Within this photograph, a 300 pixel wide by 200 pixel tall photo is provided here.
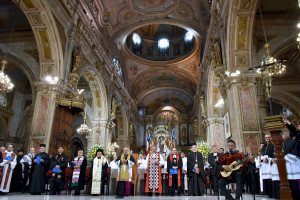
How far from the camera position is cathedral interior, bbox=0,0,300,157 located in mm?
8242

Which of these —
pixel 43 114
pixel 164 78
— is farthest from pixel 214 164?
pixel 164 78

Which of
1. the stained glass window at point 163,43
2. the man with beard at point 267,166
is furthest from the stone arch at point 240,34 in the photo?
the stained glass window at point 163,43

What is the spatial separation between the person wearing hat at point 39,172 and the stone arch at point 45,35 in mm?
3537

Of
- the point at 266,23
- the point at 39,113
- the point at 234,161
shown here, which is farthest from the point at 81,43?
the point at 234,161

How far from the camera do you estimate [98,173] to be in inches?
257

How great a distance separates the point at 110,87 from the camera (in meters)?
15.6

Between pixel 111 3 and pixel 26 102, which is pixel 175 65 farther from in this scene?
pixel 26 102

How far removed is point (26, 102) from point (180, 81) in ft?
48.0

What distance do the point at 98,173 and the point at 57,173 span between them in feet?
3.90

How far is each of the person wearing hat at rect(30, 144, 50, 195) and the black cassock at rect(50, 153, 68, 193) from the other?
0.70 ft

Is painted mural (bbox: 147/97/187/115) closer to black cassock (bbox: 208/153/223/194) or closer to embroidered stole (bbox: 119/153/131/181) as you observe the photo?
black cassock (bbox: 208/153/223/194)

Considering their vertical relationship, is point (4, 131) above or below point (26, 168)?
above

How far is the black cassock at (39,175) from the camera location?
6.38 m

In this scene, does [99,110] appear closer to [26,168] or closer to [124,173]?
[26,168]
